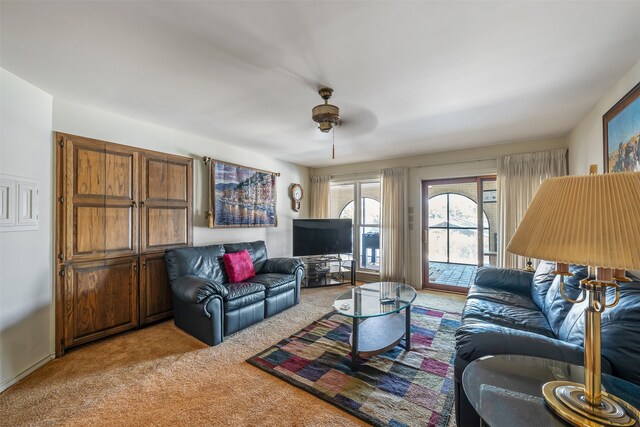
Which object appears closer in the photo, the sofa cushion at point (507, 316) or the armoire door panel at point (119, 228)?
the sofa cushion at point (507, 316)

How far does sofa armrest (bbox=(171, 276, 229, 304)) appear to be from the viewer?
249cm

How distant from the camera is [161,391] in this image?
1.90m

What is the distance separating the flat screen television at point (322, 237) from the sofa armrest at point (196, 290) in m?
2.02

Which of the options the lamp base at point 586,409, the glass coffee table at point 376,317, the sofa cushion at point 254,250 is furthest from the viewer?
the sofa cushion at point 254,250

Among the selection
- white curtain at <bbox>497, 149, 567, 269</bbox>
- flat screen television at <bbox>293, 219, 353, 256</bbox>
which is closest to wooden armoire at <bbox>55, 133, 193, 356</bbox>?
flat screen television at <bbox>293, 219, 353, 256</bbox>

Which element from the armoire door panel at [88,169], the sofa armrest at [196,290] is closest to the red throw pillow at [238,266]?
the sofa armrest at [196,290]

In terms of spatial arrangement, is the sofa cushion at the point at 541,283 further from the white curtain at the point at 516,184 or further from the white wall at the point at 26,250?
the white wall at the point at 26,250

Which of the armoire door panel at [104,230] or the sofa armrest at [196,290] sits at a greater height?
the armoire door panel at [104,230]

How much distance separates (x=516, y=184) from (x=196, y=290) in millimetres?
4473

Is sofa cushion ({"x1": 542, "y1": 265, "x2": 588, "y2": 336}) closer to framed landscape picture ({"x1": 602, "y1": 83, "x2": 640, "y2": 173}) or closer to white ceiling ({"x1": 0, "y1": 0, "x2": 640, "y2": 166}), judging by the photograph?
framed landscape picture ({"x1": 602, "y1": 83, "x2": 640, "y2": 173})

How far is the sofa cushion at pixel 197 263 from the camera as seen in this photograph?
300 cm

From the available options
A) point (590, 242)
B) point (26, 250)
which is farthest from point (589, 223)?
point (26, 250)

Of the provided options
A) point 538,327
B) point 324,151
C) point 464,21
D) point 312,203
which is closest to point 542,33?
point 464,21

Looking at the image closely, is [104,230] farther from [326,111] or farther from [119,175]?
[326,111]
